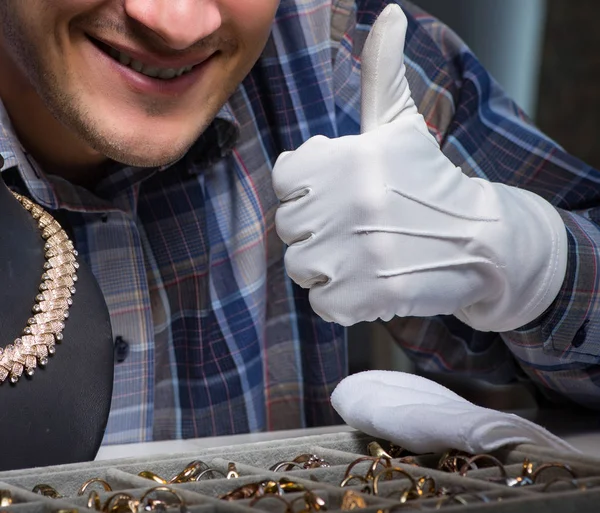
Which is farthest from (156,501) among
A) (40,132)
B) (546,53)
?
(546,53)

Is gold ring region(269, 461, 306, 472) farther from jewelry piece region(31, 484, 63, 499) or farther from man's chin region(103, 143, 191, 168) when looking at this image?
man's chin region(103, 143, 191, 168)

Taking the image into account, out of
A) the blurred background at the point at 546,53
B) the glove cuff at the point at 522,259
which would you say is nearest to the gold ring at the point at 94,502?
the glove cuff at the point at 522,259

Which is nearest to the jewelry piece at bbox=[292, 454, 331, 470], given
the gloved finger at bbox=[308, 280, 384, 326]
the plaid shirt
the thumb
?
the gloved finger at bbox=[308, 280, 384, 326]

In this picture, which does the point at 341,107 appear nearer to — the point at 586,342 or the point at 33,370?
the point at 586,342

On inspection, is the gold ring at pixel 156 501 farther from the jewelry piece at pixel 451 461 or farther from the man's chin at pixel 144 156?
the man's chin at pixel 144 156

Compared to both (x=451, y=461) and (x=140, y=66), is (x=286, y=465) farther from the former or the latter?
(x=140, y=66)
